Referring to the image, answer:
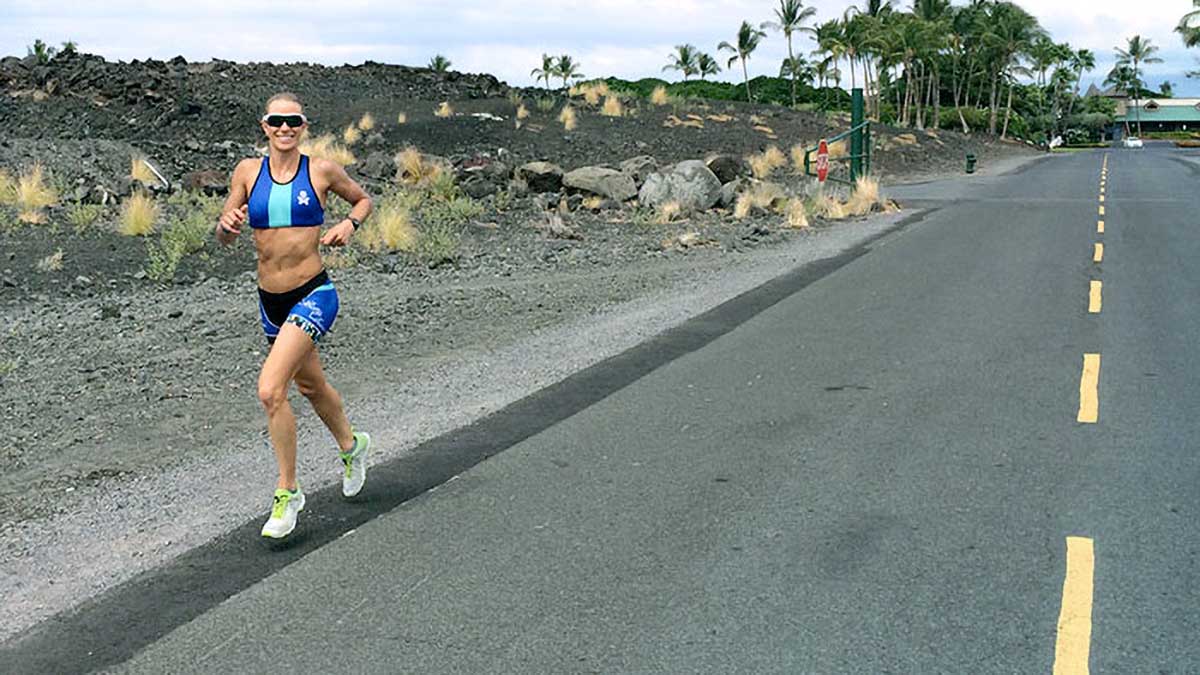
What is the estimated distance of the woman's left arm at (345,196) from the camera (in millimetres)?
6043

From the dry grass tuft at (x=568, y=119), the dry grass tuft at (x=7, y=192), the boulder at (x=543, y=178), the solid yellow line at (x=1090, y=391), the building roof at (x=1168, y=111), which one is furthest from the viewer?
the building roof at (x=1168, y=111)

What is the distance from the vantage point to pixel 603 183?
2672cm

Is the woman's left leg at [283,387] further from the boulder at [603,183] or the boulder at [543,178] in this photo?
the boulder at [543,178]

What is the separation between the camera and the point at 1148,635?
4691mm

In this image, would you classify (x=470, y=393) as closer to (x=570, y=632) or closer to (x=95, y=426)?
(x=95, y=426)

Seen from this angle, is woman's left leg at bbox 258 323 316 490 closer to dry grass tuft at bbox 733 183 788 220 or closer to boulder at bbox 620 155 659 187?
dry grass tuft at bbox 733 183 788 220

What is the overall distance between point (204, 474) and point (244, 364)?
3736 mm

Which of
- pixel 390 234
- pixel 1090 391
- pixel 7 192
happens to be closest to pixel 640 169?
pixel 390 234

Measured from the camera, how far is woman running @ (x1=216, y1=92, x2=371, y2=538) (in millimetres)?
5844

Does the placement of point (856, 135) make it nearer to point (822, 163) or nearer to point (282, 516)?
point (822, 163)

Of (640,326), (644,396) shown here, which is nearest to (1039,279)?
(640,326)

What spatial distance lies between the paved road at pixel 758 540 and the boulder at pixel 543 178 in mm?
16948

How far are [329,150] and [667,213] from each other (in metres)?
10.4

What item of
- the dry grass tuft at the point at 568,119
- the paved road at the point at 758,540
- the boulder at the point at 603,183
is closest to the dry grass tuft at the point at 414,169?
the boulder at the point at 603,183
